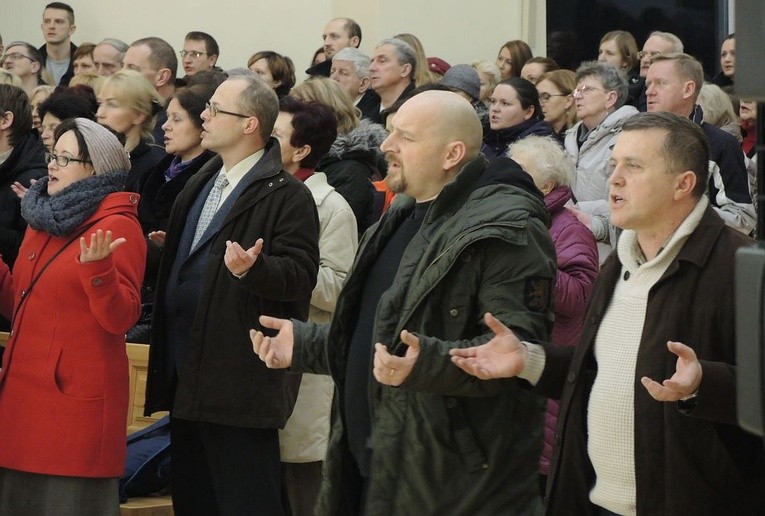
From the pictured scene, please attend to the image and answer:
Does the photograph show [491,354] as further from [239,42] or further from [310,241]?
[239,42]

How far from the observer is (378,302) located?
13.0 feet

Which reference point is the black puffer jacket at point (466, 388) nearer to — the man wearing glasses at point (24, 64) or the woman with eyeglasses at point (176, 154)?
the woman with eyeglasses at point (176, 154)

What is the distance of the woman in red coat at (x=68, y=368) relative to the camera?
474 cm

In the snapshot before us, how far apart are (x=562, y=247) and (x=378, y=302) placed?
5.13 ft

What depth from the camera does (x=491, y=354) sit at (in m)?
3.57

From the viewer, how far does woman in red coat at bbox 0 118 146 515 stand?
4742 mm

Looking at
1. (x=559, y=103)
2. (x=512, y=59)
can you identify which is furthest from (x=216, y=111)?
(x=512, y=59)

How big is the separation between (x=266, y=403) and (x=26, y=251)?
101 cm

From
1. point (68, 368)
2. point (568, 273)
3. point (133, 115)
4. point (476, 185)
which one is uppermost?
point (476, 185)

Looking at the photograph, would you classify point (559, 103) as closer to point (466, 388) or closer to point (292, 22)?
point (292, 22)

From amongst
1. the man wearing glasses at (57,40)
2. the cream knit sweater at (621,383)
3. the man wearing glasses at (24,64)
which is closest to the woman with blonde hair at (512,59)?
the man wearing glasses at (24,64)

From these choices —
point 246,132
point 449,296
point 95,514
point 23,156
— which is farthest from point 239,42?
point 449,296

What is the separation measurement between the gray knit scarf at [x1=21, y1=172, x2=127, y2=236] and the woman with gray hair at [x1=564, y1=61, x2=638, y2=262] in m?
2.11

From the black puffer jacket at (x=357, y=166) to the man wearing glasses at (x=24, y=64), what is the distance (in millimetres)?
3949
